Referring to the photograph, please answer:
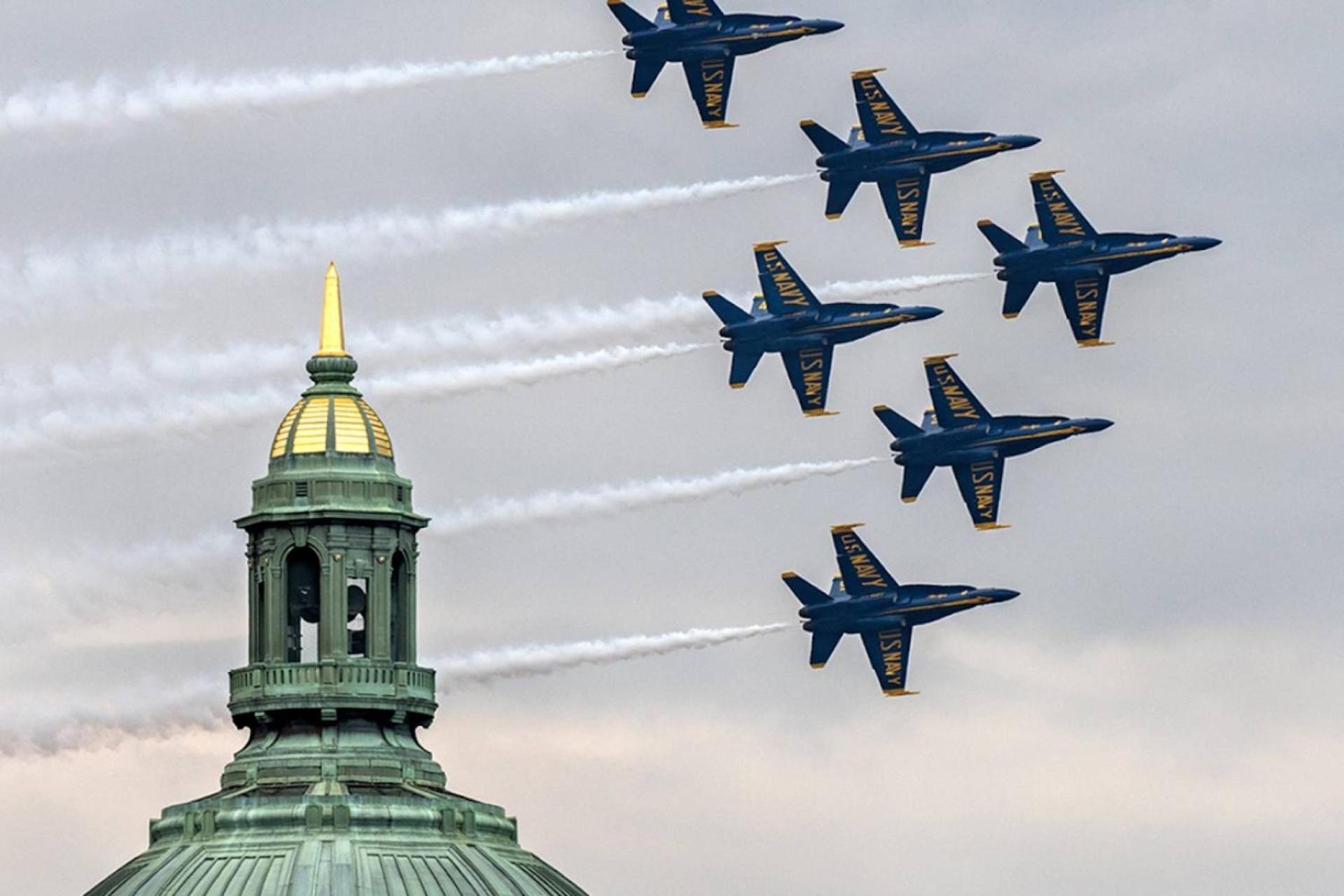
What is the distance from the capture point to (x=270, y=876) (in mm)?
150250

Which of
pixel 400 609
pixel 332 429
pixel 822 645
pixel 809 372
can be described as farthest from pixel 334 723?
pixel 809 372

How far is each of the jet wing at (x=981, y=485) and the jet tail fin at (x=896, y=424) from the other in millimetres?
2580

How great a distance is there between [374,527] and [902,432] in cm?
4599

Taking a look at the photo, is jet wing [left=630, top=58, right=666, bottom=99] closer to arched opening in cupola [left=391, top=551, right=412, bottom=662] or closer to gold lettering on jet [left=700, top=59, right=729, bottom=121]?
gold lettering on jet [left=700, top=59, right=729, bottom=121]

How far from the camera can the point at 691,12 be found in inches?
7815

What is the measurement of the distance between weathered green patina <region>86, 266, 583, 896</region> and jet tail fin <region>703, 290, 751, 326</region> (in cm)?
3793

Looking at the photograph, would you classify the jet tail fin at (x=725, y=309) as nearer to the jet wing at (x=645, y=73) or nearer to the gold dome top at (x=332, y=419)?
the jet wing at (x=645, y=73)

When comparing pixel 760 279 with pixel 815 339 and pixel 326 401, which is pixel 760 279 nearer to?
pixel 815 339

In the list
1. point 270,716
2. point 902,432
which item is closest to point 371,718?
point 270,716

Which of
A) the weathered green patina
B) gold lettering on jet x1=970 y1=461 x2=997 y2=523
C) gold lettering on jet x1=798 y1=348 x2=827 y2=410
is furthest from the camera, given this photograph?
gold lettering on jet x1=798 y1=348 x2=827 y2=410

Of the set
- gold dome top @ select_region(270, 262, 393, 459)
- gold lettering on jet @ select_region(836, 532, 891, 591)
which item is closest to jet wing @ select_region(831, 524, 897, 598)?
gold lettering on jet @ select_region(836, 532, 891, 591)

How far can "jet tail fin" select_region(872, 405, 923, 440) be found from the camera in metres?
197

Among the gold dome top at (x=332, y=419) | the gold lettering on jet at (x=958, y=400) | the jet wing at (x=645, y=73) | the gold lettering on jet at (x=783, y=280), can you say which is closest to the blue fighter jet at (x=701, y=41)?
the jet wing at (x=645, y=73)

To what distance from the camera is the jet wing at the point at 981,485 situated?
19788 centimetres
